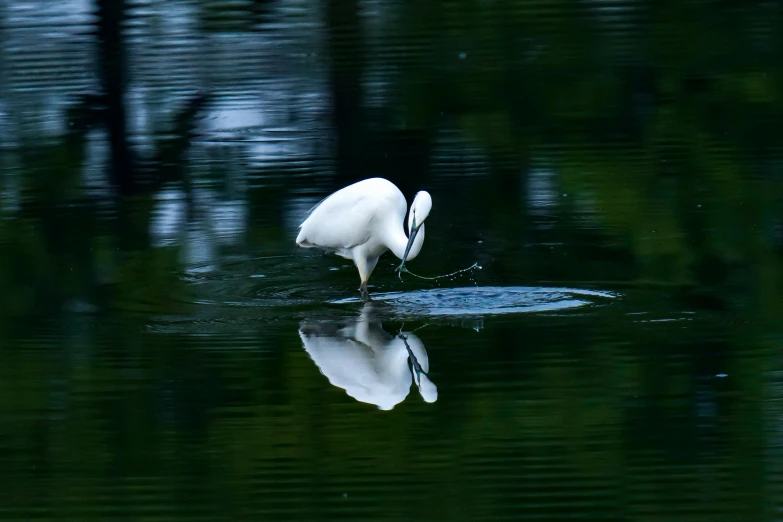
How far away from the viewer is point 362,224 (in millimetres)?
7660

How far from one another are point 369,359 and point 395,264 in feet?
7.84

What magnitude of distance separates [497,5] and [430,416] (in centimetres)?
884

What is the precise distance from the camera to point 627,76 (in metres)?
11.6

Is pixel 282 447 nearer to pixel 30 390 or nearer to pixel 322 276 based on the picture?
pixel 30 390

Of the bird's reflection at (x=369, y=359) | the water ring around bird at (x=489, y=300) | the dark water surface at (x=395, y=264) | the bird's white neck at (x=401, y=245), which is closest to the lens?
the dark water surface at (x=395, y=264)

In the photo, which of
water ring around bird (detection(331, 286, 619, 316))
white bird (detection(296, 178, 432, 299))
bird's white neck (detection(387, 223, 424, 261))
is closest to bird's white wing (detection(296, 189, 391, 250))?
white bird (detection(296, 178, 432, 299))

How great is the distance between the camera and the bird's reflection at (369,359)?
5.61 meters

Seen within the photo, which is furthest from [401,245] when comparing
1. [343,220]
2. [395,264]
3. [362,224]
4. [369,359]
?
[369,359]

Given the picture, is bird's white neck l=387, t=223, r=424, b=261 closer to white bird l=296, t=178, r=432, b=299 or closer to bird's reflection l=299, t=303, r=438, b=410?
white bird l=296, t=178, r=432, b=299

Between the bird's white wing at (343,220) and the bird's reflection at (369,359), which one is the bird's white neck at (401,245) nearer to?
the bird's white wing at (343,220)

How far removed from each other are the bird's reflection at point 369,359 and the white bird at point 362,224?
2.59 feet

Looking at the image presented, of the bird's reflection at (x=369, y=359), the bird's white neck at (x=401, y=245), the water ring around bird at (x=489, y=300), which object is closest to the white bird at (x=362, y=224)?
the bird's white neck at (x=401, y=245)

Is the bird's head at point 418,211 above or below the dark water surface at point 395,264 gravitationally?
above

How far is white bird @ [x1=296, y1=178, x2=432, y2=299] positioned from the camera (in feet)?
25.0
